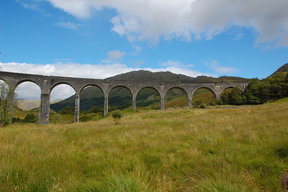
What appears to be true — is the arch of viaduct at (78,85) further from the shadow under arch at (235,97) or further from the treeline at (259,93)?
the treeline at (259,93)

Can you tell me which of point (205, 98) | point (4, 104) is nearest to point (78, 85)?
point (4, 104)

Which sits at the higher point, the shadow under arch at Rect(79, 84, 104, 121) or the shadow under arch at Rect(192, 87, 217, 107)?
the shadow under arch at Rect(192, 87, 217, 107)

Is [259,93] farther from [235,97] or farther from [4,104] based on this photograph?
[4,104]

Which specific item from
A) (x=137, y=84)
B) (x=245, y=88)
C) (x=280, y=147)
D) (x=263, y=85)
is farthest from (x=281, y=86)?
(x=280, y=147)

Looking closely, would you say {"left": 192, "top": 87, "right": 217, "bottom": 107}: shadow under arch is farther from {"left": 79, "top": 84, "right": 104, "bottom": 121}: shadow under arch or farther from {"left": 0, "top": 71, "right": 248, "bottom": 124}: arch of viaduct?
{"left": 79, "top": 84, "right": 104, "bottom": 121}: shadow under arch

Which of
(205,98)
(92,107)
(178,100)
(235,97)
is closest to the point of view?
(235,97)

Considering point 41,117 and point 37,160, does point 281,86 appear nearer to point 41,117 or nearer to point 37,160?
point 37,160

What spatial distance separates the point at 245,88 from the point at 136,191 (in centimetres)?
4177

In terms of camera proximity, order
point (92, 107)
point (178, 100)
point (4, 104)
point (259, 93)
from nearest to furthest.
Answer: point (4, 104) → point (259, 93) → point (92, 107) → point (178, 100)

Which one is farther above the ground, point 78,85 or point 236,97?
point 78,85

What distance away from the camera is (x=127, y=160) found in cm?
318

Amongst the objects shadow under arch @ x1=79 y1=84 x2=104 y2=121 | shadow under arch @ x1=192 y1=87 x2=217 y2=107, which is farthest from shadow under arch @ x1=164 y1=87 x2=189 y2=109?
shadow under arch @ x1=79 y1=84 x2=104 y2=121

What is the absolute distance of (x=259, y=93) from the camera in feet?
113

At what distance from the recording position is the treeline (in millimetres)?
33969
